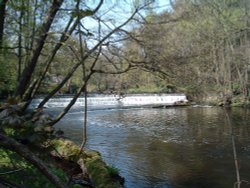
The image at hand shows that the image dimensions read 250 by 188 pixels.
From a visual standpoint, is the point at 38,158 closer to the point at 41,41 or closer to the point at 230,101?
the point at 41,41

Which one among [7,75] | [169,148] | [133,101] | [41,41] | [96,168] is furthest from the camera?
[133,101]

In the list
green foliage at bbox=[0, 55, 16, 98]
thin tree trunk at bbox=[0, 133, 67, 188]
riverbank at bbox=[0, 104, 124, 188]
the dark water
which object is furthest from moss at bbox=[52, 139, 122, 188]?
thin tree trunk at bbox=[0, 133, 67, 188]

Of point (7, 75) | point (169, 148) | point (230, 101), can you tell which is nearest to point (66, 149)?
point (7, 75)

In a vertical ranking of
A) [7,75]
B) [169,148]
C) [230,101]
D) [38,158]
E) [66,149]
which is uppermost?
[7,75]

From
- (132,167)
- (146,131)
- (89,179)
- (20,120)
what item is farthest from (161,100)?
(20,120)

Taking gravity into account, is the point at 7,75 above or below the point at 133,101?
above

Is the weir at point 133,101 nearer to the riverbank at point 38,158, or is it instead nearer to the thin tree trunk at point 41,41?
the riverbank at point 38,158

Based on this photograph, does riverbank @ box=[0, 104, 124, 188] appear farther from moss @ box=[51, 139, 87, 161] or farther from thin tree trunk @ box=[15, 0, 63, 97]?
thin tree trunk @ box=[15, 0, 63, 97]

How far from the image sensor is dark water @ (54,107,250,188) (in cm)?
1029

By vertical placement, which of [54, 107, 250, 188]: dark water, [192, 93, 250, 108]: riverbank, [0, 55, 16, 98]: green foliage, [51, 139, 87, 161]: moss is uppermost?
[0, 55, 16, 98]: green foliage

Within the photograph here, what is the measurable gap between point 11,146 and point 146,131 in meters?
17.4

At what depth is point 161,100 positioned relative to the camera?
39094 millimetres

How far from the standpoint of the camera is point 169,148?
567 inches

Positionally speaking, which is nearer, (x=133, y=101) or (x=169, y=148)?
(x=169, y=148)
